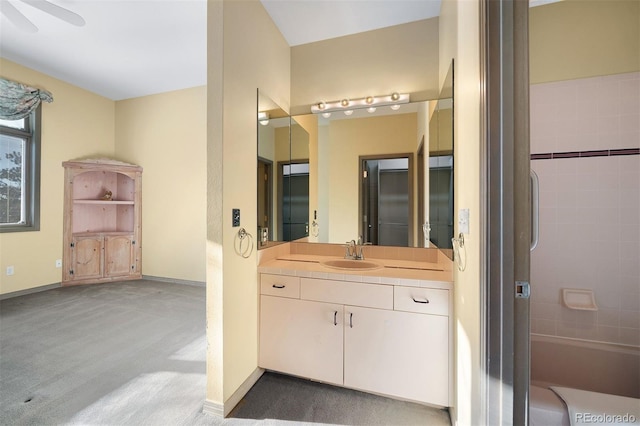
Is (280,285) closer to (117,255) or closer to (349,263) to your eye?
(349,263)

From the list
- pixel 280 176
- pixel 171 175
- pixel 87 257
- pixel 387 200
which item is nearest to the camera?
pixel 387 200

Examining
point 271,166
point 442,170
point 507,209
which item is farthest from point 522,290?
point 271,166

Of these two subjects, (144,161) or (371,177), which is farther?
(144,161)

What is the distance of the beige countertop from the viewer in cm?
161

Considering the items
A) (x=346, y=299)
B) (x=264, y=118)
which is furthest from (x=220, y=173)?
(x=346, y=299)

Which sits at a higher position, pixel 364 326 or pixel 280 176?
pixel 280 176

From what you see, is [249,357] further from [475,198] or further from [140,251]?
[140,251]

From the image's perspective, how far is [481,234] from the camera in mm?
1000

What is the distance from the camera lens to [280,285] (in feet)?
6.17

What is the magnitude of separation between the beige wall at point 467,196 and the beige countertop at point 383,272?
0.17 metres

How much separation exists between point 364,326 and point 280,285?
0.63 metres

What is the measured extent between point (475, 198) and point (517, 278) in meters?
0.35

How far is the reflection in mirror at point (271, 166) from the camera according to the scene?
2.04 metres

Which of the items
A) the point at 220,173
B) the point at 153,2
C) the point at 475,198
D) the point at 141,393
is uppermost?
the point at 153,2
